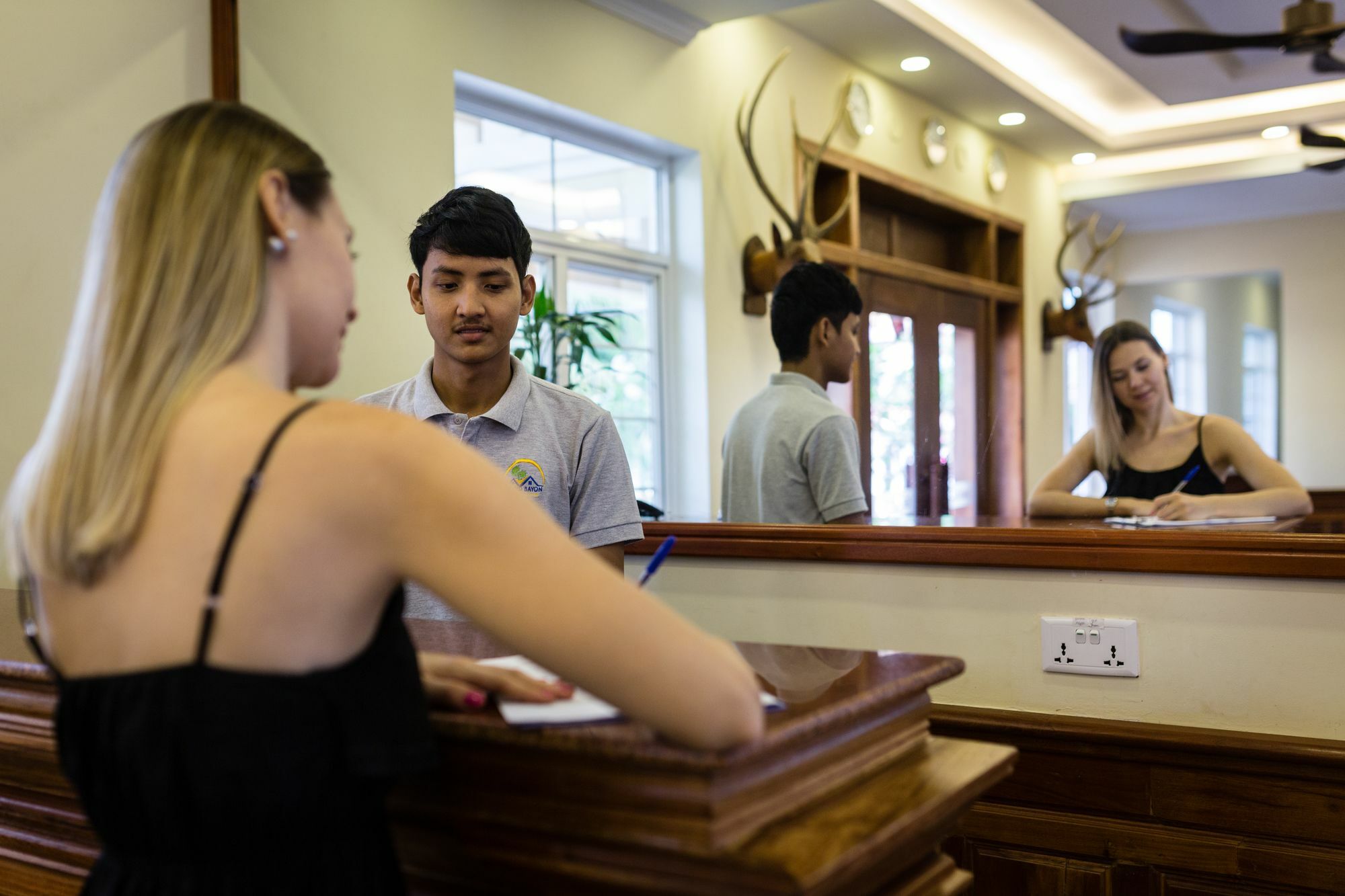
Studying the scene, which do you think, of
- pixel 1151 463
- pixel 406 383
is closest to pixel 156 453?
pixel 406 383

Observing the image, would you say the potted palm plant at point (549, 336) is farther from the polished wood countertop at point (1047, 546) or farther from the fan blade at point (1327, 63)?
the fan blade at point (1327, 63)

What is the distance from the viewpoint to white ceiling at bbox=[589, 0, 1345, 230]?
5.20 m

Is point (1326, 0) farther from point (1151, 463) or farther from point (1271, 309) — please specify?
point (1271, 309)

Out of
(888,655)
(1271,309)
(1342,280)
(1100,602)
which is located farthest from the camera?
(1271,309)

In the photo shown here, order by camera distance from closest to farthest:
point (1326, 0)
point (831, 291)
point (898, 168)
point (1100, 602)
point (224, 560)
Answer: point (224, 560), point (1100, 602), point (831, 291), point (1326, 0), point (898, 168)

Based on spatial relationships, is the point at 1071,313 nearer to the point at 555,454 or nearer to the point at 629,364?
the point at 629,364

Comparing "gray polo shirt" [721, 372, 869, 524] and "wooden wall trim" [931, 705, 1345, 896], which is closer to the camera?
"wooden wall trim" [931, 705, 1345, 896]

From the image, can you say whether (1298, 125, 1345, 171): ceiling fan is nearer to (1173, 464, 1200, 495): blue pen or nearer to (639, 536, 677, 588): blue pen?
(1173, 464, 1200, 495): blue pen

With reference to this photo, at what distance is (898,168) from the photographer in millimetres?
6098

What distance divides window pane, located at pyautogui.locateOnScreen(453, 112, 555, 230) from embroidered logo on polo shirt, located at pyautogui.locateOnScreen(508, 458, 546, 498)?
2263 millimetres

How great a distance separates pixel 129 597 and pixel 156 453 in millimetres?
98

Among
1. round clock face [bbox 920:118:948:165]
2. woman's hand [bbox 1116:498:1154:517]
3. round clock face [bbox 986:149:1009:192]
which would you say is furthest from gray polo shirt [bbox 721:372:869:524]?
round clock face [bbox 986:149:1009:192]

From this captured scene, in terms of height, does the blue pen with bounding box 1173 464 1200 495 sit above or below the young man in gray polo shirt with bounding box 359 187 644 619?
below

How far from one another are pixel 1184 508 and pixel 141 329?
7.97 ft
